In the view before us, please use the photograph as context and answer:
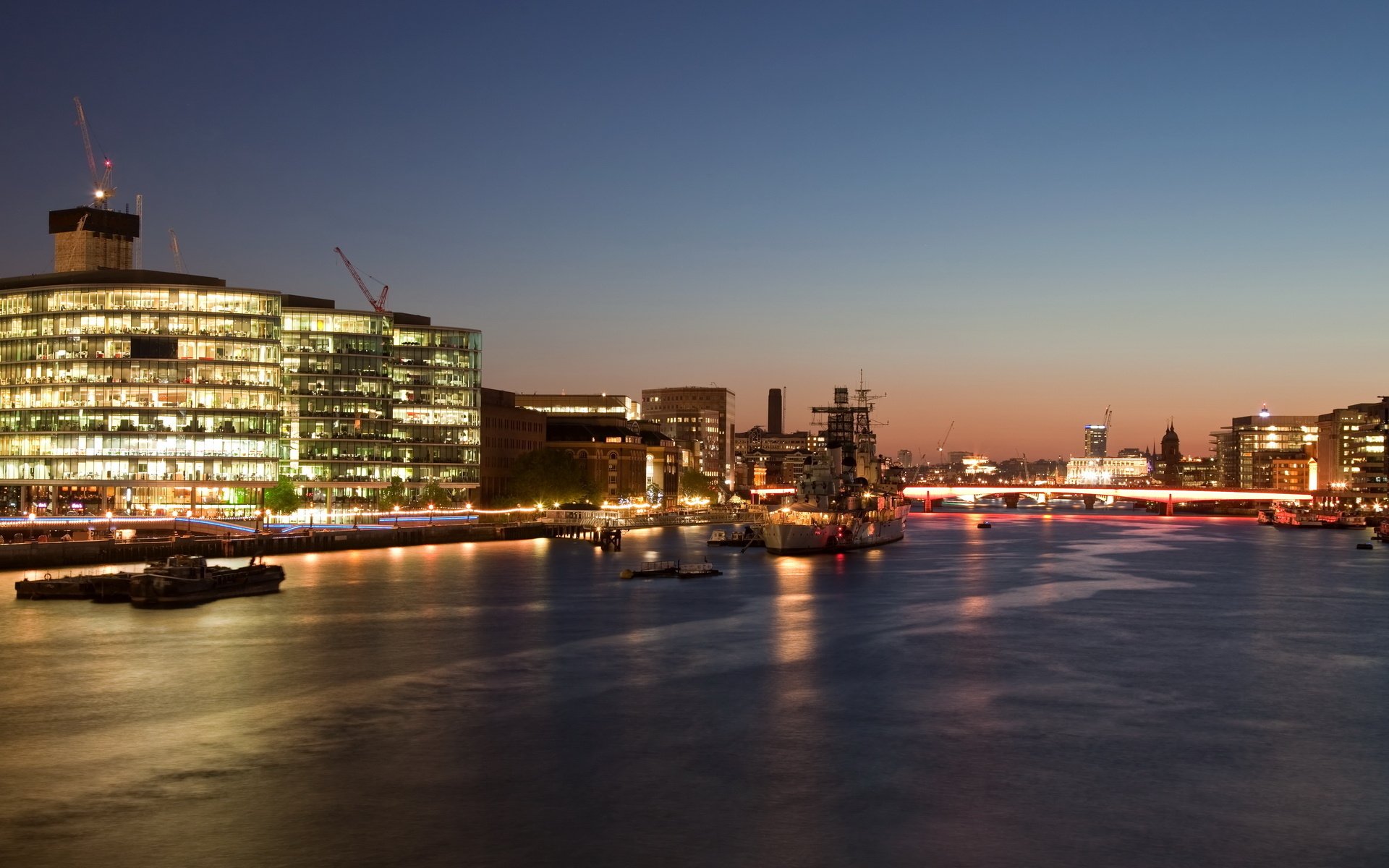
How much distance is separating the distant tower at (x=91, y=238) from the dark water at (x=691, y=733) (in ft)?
369

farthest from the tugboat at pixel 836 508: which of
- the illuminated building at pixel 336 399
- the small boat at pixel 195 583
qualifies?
the illuminated building at pixel 336 399

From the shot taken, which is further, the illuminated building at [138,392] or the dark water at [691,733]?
the illuminated building at [138,392]

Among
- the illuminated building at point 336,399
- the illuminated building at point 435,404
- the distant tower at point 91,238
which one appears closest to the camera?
the illuminated building at point 336,399

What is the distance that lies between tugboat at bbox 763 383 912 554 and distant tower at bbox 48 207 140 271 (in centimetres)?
9967

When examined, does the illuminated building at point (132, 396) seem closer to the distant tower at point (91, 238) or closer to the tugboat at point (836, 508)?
the distant tower at point (91, 238)

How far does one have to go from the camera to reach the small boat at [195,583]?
228ft

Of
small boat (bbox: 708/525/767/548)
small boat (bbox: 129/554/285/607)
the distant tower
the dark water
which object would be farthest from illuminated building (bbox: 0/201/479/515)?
the dark water

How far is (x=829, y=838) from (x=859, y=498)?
354 ft

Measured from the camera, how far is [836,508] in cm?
12419

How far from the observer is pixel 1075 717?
129 feet

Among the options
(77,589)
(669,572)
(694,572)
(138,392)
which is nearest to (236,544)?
(138,392)

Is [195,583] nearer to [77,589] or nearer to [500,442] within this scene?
[77,589]

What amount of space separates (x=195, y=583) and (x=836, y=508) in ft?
222

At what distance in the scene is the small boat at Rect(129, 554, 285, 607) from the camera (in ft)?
228
